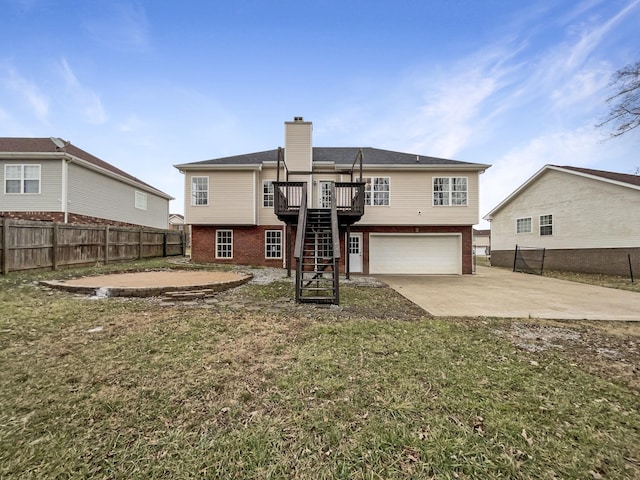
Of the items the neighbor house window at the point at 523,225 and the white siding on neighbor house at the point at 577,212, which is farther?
the neighbor house window at the point at 523,225

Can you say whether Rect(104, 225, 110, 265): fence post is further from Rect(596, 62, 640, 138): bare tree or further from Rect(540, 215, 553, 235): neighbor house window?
Rect(596, 62, 640, 138): bare tree

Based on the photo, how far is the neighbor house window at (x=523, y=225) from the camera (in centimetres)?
1752

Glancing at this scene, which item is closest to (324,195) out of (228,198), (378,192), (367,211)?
(367,211)

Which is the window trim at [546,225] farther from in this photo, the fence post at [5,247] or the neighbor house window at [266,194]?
the fence post at [5,247]

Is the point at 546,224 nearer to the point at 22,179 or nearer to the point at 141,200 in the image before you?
the point at 141,200

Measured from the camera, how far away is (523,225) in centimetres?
1794

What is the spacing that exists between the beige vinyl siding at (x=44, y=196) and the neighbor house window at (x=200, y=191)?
21.4 feet

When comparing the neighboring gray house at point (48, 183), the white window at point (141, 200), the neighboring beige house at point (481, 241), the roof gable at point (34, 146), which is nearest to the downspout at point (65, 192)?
the neighboring gray house at point (48, 183)

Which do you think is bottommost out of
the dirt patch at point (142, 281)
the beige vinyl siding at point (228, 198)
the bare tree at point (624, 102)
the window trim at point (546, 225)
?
the dirt patch at point (142, 281)

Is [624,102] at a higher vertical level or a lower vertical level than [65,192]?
higher

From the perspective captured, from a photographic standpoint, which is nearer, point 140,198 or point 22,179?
point 22,179

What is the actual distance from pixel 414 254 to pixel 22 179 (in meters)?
20.0

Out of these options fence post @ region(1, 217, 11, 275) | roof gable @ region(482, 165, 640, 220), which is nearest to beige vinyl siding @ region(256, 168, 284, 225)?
fence post @ region(1, 217, 11, 275)

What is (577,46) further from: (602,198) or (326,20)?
(326,20)
